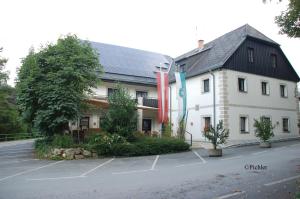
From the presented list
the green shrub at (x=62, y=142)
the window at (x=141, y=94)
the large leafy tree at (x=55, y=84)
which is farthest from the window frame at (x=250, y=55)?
the green shrub at (x=62, y=142)

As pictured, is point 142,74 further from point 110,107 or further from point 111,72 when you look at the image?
point 110,107

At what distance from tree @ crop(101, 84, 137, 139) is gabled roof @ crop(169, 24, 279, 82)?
25.0 ft

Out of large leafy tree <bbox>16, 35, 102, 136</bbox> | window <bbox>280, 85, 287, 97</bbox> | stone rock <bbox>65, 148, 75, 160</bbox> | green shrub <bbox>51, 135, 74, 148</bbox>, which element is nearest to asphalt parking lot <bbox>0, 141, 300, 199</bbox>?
stone rock <bbox>65, 148, 75, 160</bbox>

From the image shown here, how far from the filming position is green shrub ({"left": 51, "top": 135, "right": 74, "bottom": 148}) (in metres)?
16.9

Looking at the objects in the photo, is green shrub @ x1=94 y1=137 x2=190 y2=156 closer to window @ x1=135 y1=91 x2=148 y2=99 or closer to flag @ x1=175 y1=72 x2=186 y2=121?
flag @ x1=175 y1=72 x2=186 y2=121

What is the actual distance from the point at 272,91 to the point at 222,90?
19.1 feet

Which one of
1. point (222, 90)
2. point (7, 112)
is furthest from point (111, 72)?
point (7, 112)

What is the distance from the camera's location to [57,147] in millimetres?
16875

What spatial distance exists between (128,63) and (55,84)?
47.3 ft

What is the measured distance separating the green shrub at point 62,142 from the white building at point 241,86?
10637 millimetres

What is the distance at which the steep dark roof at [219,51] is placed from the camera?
2308 centimetres

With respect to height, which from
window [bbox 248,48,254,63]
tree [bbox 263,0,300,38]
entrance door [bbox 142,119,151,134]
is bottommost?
entrance door [bbox 142,119,151,134]

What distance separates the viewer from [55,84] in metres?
17.8

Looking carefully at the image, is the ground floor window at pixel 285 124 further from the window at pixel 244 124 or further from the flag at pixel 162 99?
the flag at pixel 162 99
